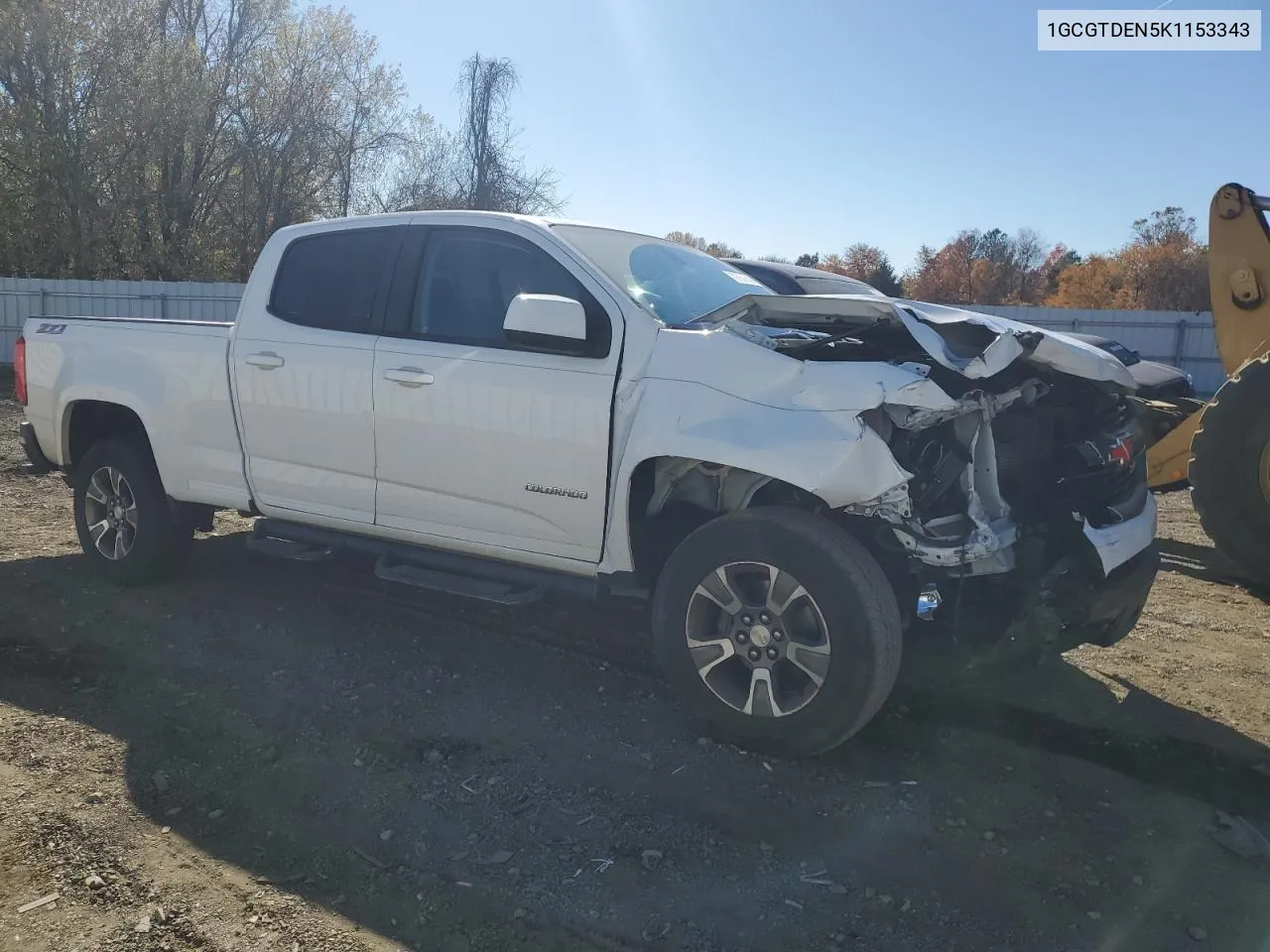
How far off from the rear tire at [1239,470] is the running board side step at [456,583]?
13.0ft

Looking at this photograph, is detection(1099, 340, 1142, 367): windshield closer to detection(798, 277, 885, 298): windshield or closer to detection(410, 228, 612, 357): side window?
detection(798, 277, 885, 298): windshield

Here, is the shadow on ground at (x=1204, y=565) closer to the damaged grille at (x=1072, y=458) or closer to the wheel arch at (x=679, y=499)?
the damaged grille at (x=1072, y=458)

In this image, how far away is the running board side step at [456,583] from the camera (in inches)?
170

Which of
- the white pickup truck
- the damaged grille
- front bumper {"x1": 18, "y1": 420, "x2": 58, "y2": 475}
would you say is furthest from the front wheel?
front bumper {"x1": 18, "y1": 420, "x2": 58, "y2": 475}

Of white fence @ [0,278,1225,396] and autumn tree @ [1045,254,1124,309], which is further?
autumn tree @ [1045,254,1124,309]

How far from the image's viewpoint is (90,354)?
5746 millimetres

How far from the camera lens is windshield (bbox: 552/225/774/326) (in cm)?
444

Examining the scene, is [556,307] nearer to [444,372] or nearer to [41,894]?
[444,372]

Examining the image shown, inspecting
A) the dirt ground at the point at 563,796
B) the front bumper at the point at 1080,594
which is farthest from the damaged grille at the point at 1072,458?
the dirt ground at the point at 563,796

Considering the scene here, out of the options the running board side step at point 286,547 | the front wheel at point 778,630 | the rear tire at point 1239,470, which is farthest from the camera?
the rear tire at point 1239,470

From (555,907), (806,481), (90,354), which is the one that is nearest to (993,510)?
(806,481)

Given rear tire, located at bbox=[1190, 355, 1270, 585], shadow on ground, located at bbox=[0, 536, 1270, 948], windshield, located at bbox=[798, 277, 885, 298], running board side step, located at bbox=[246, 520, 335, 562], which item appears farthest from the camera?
windshield, located at bbox=[798, 277, 885, 298]

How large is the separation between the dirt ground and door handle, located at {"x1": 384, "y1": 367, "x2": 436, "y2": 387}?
4.29ft

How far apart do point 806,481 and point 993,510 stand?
3.04ft
